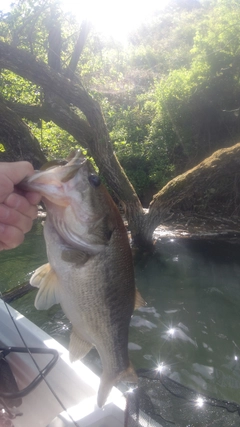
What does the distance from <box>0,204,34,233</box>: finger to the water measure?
4.01 meters

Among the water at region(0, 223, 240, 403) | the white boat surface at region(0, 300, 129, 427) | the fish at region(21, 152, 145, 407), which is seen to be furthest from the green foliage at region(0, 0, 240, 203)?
the fish at region(21, 152, 145, 407)

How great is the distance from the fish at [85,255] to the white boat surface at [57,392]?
27.8 inches

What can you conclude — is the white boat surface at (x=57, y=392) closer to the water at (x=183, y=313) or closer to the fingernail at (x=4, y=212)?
the fingernail at (x=4, y=212)

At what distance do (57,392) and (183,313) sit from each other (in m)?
4.09

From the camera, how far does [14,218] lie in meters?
1.81

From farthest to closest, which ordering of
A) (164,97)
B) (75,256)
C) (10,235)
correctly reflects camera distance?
1. (164,97)
2. (10,235)
3. (75,256)

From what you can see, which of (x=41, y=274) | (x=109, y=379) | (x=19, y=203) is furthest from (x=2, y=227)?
(x=109, y=379)

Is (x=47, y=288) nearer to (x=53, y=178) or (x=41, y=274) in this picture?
(x=41, y=274)

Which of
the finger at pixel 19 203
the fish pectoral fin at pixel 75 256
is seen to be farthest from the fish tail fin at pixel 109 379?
the finger at pixel 19 203

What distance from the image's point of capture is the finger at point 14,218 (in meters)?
1.77

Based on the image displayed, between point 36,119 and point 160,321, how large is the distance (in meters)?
5.38

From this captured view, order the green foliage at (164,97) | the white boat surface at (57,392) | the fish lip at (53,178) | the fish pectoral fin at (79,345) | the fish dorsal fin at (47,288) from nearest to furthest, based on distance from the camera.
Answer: the fish lip at (53,178) → the fish dorsal fin at (47,288) → the fish pectoral fin at (79,345) → the white boat surface at (57,392) → the green foliage at (164,97)

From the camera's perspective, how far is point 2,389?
3.18 meters

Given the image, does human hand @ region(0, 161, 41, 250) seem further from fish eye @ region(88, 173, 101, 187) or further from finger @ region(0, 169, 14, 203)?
fish eye @ region(88, 173, 101, 187)
